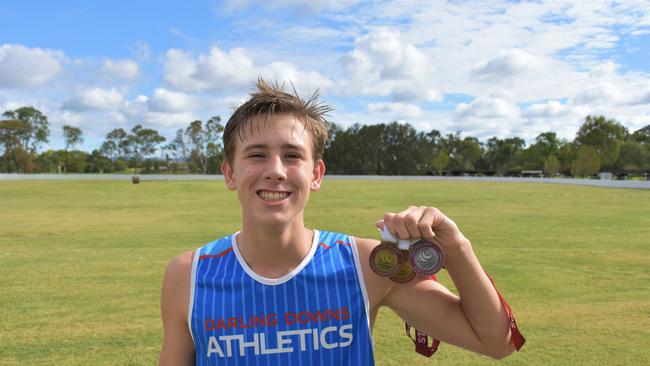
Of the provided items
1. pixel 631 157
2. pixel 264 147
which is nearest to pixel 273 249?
pixel 264 147

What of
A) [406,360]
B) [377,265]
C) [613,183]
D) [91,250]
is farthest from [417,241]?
[613,183]

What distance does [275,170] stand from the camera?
1896 millimetres

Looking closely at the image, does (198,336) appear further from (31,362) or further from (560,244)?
(560,244)

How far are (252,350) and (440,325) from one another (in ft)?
2.41

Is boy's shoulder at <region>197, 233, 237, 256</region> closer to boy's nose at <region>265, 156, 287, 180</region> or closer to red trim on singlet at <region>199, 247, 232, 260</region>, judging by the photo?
red trim on singlet at <region>199, 247, 232, 260</region>

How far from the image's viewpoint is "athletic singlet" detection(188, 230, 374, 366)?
1930 millimetres

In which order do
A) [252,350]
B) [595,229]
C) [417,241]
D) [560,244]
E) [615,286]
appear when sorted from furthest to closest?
[595,229] → [560,244] → [615,286] → [252,350] → [417,241]

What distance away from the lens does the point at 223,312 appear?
1942mm

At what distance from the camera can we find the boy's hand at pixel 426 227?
5.66 ft

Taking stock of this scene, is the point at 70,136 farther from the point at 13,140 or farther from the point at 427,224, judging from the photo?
the point at 427,224

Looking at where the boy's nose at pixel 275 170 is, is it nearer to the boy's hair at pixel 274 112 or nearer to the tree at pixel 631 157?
the boy's hair at pixel 274 112

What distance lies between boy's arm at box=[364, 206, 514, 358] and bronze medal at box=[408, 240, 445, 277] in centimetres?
4

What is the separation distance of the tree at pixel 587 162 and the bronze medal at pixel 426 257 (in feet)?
275

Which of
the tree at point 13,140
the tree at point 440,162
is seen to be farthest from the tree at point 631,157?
the tree at point 13,140
